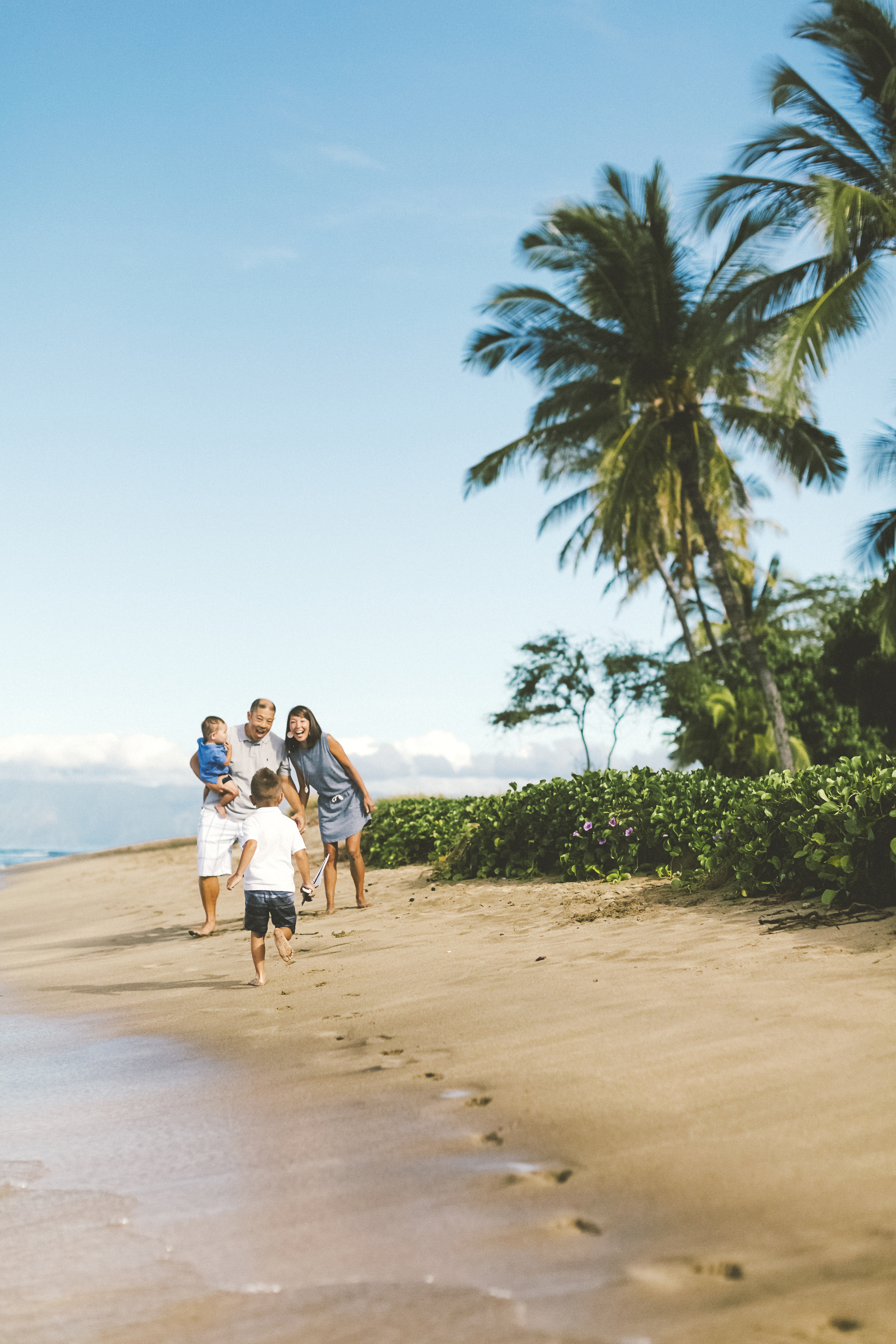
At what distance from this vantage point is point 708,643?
27.1m

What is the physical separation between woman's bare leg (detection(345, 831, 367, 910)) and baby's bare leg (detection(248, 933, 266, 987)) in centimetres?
274

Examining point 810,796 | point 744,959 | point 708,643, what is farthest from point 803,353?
point 708,643

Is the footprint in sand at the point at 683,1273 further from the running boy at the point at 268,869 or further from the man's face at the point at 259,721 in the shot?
the man's face at the point at 259,721

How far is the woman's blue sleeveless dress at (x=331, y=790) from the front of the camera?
26.1 ft

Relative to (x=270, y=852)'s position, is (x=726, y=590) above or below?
above

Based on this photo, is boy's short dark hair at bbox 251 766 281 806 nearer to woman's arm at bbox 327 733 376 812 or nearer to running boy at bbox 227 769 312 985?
running boy at bbox 227 769 312 985

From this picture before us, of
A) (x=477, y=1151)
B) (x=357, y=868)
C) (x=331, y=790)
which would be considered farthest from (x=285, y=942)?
(x=477, y=1151)

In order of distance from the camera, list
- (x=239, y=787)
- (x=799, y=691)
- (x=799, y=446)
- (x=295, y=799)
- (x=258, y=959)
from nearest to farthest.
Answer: (x=258, y=959) < (x=239, y=787) < (x=295, y=799) < (x=799, y=446) < (x=799, y=691)

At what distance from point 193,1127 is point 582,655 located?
86.7 ft

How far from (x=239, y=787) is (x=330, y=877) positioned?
138cm

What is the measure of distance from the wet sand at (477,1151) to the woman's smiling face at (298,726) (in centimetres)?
260

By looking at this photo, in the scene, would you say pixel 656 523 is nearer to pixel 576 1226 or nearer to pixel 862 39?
pixel 862 39

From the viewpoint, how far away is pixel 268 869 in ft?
18.7

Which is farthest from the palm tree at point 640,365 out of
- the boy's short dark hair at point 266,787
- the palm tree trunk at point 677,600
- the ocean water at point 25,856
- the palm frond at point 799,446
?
the ocean water at point 25,856
